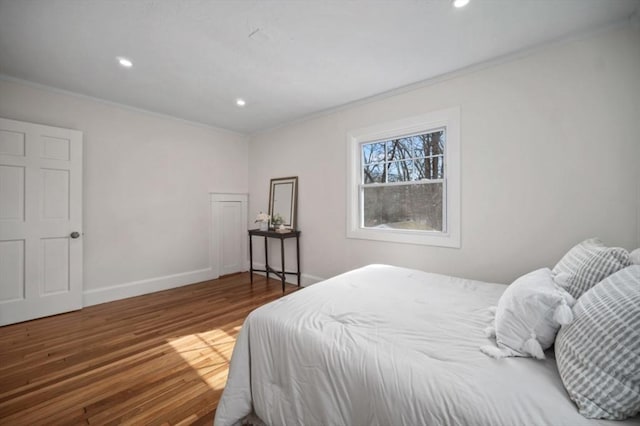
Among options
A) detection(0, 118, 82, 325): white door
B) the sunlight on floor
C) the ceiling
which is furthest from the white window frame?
detection(0, 118, 82, 325): white door

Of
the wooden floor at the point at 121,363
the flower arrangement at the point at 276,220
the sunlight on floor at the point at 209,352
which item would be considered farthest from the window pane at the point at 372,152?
the sunlight on floor at the point at 209,352

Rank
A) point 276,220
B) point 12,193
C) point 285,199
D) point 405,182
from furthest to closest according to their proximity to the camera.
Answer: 1. point 285,199
2. point 276,220
3. point 405,182
4. point 12,193

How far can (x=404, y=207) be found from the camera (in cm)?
318

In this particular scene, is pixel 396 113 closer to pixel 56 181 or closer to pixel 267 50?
pixel 267 50

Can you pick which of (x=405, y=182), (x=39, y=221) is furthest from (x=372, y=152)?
(x=39, y=221)

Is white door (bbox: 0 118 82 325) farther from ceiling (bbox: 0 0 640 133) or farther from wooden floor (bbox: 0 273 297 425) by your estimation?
ceiling (bbox: 0 0 640 133)

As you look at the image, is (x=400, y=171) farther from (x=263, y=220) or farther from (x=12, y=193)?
(x=12, y=193)

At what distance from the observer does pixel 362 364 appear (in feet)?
3.66

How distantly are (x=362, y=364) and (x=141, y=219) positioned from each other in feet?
12.7

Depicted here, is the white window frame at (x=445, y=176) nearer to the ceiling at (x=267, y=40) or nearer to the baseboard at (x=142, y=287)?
the ceiling at (x=267, y=40)

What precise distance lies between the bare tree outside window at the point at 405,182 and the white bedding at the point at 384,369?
1281mm

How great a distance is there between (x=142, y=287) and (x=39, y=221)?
1.40 m

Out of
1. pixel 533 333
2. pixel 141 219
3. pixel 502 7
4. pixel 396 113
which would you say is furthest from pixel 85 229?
pixel 502 7

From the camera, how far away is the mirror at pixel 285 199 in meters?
4.18
